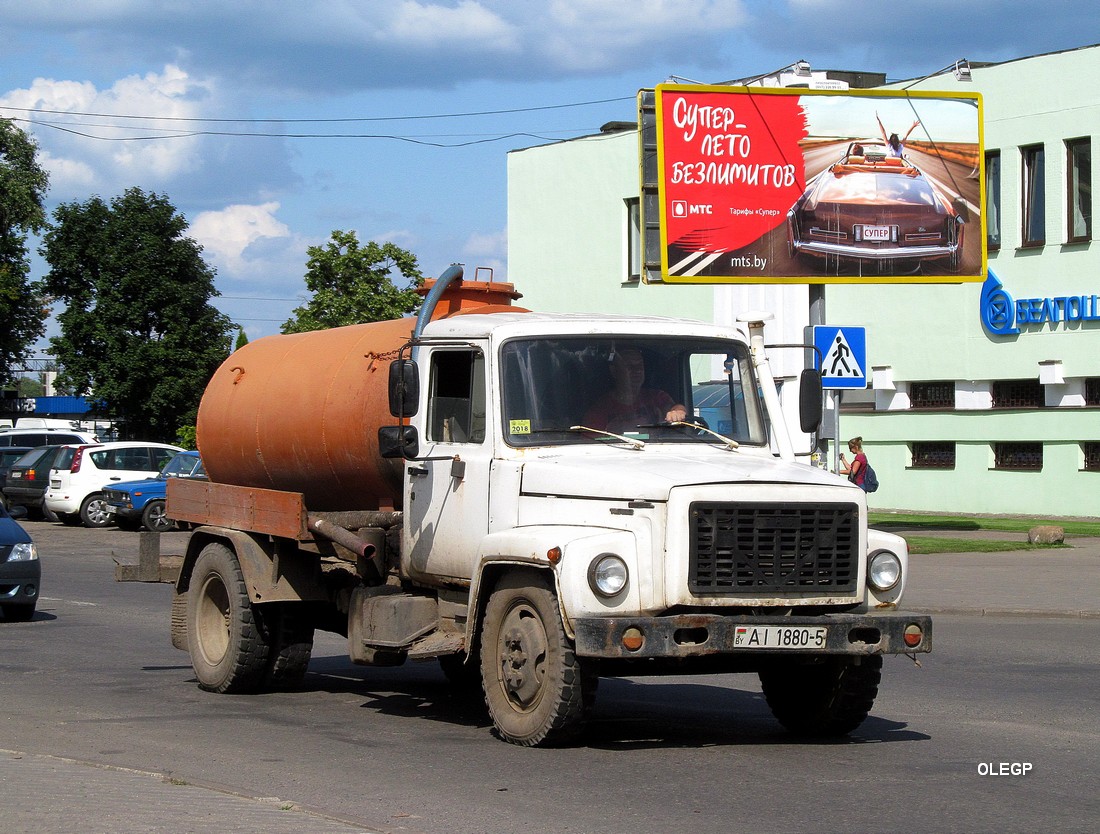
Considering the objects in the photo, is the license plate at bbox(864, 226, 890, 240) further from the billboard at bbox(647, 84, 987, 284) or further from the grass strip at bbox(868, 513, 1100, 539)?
the grass strip at bbox(868, 513, 1100, 539)

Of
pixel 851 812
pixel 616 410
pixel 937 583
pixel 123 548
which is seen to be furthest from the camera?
pixel 123 548

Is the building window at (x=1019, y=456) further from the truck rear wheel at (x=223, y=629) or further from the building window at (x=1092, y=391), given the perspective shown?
the truck rear wheel at (x=223, y=629)

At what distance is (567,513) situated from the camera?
846cm

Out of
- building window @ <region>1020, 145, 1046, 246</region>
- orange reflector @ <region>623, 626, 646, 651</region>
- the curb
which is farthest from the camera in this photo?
building window @ <region>1020, 145, 1046, 246</region>

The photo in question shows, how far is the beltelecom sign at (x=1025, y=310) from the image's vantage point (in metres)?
33.8

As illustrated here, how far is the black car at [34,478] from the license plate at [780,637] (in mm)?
28435

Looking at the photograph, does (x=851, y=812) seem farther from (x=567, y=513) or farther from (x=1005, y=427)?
(x=1005, y=427)

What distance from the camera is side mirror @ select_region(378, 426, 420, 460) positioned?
31.2ft

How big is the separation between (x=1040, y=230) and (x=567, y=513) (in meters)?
29.1

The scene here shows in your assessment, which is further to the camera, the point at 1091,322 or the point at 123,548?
the point at 1091,322

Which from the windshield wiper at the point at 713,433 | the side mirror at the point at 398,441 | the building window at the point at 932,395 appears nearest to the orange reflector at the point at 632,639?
the windshield wiper at the point at 713,433

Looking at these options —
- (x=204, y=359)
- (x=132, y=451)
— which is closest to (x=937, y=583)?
(x=132, y=451)

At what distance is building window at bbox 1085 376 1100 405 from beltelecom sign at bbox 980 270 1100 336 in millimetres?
1287

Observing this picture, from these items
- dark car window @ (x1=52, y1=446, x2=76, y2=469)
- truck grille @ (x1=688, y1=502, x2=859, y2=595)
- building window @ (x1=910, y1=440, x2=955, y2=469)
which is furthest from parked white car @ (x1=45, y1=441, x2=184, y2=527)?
truck grille @ (x1=688, y1=502, x2=859, y2=595)
